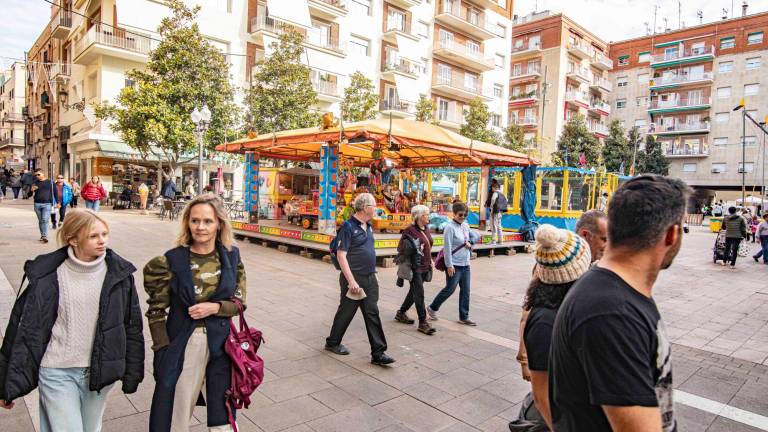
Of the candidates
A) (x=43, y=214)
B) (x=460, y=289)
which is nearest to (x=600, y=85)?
(x=460, y=289)

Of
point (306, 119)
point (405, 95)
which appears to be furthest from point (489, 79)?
point (306, 119)

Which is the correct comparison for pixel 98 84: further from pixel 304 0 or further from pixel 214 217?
pixel 214 217

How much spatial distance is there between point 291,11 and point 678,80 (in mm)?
39130

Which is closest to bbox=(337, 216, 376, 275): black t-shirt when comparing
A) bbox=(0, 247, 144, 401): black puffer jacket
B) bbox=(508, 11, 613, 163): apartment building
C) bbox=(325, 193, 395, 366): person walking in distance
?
bbox=(325, 193, 395, 366): person walking in distance

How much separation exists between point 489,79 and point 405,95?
43.3 feet

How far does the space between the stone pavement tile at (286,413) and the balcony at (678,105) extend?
51840 mm

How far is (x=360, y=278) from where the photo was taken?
464 centimetres

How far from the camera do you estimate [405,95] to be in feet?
98.7

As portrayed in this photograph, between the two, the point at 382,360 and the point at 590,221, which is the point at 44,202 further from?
the point at 590,221

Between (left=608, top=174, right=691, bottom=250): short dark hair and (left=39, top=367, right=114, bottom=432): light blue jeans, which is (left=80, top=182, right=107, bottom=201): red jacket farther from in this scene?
(left=608, top=174, right=691, bottom=250): short dark hair

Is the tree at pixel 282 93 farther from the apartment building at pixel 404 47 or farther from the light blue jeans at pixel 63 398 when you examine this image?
the light blue jeans at pixel 63 398

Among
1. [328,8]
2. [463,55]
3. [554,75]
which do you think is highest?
[554,75]

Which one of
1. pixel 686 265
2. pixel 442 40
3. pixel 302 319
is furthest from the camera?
pixel 442 40

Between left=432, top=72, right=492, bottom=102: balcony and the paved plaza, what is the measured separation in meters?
28.6
